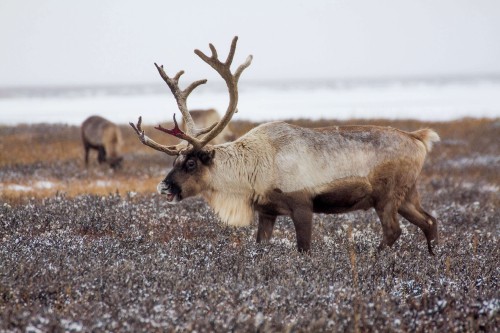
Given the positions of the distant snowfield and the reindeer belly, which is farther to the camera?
the distant snowfield

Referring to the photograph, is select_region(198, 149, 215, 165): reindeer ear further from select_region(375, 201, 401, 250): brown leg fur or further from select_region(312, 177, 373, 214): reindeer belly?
select_region(375, 201, 401, 250): brown leg fur

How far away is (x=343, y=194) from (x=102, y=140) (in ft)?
37.2

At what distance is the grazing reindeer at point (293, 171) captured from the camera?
6.08m

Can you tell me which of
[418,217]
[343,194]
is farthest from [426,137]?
[343,194]

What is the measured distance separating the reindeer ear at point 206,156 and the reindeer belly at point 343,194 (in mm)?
1180

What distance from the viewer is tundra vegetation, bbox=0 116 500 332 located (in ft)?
12.0

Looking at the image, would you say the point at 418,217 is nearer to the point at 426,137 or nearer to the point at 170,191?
the point at 426,137

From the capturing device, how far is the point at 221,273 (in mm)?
4758

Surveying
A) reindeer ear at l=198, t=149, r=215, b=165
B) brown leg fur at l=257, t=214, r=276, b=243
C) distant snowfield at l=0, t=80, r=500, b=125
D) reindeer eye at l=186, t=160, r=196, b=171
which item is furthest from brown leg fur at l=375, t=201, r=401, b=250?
distant snowfield at l=0, t=80, r=500, b=125

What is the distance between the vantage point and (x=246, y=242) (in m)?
6.10

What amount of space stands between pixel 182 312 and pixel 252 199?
8.88 feet

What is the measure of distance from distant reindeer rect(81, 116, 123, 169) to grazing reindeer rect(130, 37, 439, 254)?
9.83 meters

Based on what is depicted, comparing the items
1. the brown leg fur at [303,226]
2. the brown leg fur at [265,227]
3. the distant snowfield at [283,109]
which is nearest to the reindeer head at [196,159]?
the brown leg fur at [265,227]

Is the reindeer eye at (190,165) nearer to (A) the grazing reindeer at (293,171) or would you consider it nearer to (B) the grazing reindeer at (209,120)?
(A) the grazing reindeer at (293,171)
